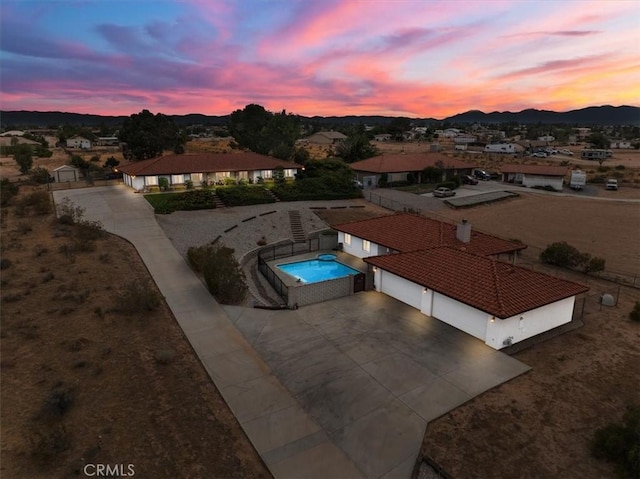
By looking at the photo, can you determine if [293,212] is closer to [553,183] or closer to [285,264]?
[285,264]

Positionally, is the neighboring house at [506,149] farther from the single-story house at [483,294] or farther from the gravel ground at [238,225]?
the single-story house at [483,294]

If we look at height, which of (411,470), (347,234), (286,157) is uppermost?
(286,157)

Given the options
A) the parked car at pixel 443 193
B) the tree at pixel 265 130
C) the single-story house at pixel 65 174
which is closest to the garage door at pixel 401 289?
the parked car at pixel 443 193

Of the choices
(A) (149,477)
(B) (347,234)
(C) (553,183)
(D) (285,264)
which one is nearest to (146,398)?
(A) (149,477)

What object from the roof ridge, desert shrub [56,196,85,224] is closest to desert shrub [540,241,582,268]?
the roof ridge

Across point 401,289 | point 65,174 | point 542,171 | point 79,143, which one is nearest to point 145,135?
point 65,174

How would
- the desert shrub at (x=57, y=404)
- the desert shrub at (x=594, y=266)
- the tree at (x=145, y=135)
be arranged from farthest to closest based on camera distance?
the tree at (x=145, y=135), the desert shrub at (x=594, y=266), the desert shrub at (x=57, y=404)

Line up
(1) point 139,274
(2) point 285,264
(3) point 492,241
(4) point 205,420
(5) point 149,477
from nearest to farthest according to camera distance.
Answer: (5) point 149,477, (4) point 205,420, (1) point 139,274, (3) point 492,241, (2) point 285,264
